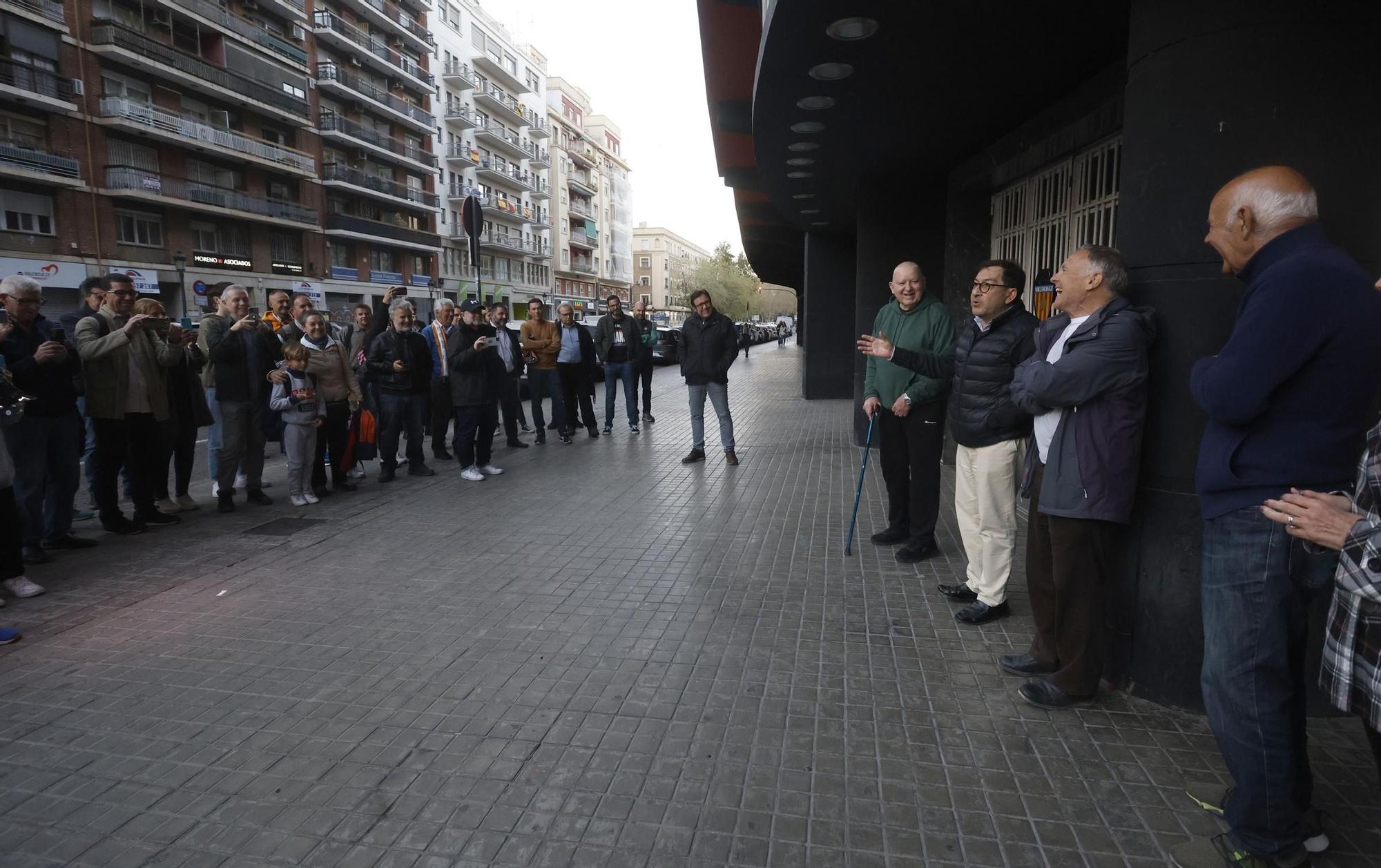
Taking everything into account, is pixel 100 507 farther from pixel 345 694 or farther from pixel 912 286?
pixel 912 286

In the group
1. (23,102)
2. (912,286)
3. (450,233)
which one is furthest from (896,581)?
(450,233)

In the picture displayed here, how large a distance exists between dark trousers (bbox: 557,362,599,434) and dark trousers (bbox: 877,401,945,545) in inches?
255

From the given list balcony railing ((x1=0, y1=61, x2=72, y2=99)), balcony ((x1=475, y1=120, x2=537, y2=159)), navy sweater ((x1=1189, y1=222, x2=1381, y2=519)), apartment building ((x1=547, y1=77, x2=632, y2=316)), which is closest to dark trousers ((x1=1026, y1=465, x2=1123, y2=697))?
navy sweater ((x1=1189, y1=222, x2=1381, y2=519))

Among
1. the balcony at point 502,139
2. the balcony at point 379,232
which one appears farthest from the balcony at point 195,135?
the balcony at point 502,139

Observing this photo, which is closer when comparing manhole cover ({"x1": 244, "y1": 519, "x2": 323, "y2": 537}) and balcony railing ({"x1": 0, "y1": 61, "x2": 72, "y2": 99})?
manhole cover ({"x1": 244, "y1": 519, "x2": 323, "y2": 537})

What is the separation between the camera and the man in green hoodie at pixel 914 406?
214 inches

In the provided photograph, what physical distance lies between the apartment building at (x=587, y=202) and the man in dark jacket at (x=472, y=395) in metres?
59.4

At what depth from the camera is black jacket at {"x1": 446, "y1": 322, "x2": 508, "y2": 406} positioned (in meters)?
8.58

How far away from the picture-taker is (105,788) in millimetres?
2896

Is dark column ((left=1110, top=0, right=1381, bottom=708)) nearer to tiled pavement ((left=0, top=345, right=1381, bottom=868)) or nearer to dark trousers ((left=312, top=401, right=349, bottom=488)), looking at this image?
tiled pavement ((left=0, top=345, right=1381, bottom=868))

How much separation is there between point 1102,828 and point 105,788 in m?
3.54

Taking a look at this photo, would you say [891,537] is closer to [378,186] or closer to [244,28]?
[244,28]

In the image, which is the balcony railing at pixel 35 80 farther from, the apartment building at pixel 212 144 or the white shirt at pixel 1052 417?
the white shirt at pixel 1052 417

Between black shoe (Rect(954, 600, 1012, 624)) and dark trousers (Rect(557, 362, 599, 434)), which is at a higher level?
dark trousers (Rect(557, 362, 599, 434))
